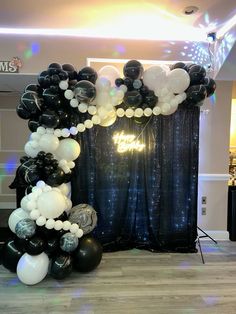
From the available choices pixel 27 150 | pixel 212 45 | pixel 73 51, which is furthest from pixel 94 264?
pixel 212 45

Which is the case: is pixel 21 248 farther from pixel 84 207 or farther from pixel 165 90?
pixel 165 90

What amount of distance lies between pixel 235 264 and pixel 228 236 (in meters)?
0.92

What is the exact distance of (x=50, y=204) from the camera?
286 centimetres

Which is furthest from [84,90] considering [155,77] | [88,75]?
[155,77]

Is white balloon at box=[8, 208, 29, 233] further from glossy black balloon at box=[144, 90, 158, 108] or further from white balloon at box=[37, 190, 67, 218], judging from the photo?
Result: glossy black balloon at box=[144, 90, 158, 108]

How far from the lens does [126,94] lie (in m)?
3.32

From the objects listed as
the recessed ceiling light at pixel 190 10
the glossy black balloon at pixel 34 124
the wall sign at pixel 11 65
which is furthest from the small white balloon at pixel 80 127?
the recessed ceiling light at pixel 190 10

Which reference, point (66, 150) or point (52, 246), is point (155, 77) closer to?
point (66, 150)

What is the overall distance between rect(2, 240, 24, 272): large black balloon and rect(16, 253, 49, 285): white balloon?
0.11 metres

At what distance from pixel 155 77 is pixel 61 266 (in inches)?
88.9

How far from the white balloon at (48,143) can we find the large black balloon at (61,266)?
1.12 metres

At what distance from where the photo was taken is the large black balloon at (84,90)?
3.09 m

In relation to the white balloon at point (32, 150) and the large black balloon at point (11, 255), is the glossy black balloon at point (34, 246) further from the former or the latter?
the white balloon at point (32, 150)

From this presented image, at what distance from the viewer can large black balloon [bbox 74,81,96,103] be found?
3.09 meters
